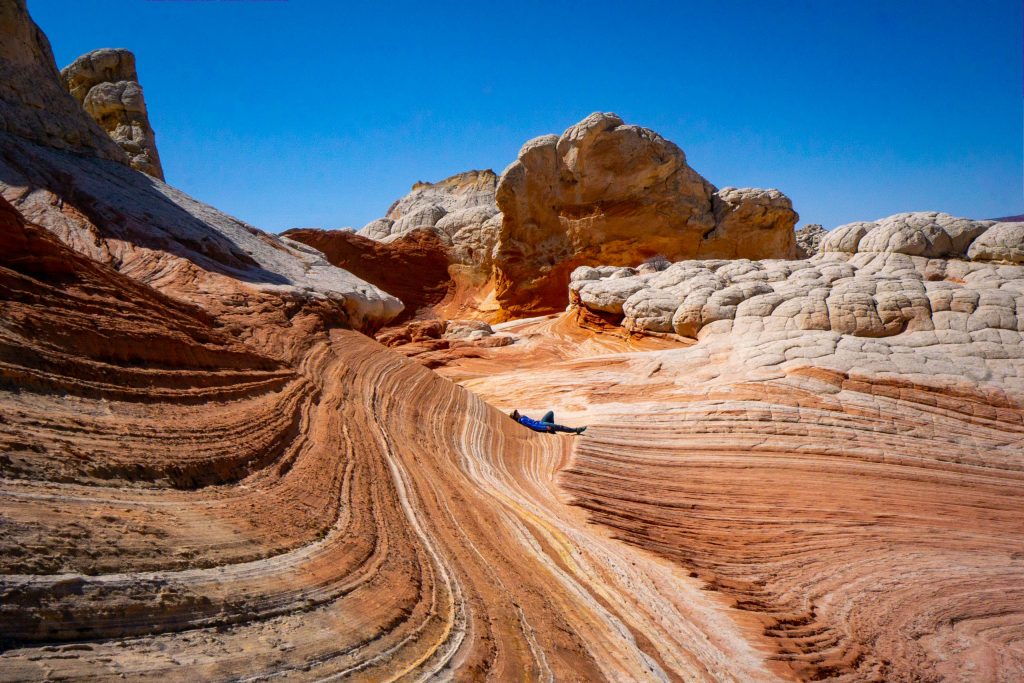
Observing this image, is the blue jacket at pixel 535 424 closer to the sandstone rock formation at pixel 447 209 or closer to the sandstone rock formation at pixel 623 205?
the sandstone rock formation at pixel 623 205

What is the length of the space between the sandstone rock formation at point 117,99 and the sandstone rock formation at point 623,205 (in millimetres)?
12306

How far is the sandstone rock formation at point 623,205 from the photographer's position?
19.7 m

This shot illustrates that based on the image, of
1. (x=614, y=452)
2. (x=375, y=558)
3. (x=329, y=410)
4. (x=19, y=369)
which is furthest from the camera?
(x=614, y=452)

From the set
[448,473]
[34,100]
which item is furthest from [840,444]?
[34,100]

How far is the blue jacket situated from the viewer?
7.05 m

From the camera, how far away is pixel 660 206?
20062mm

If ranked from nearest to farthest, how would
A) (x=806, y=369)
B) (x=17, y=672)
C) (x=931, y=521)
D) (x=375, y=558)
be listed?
1. (x=17, y=672)
2. (x=375, y=558)
3. (x=931, y=521)
4. (x=806, y=369)

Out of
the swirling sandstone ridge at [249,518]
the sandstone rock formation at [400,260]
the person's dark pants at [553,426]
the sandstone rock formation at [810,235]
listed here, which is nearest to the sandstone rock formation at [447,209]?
the sandstone rock formation at [400,260]

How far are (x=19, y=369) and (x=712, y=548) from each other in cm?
469

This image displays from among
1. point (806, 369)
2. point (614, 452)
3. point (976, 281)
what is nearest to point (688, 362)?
point (806, 369)

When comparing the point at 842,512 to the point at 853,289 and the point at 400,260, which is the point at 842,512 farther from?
the point at 400,260

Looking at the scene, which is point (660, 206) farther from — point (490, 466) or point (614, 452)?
point (490, 466)

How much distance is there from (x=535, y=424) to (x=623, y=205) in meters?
14.8

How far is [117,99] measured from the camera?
2072 centimetres
